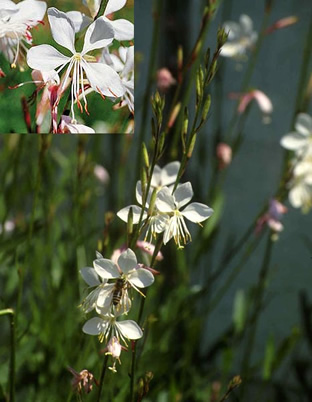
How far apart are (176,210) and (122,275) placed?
3.1 inches

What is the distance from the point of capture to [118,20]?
944 mm

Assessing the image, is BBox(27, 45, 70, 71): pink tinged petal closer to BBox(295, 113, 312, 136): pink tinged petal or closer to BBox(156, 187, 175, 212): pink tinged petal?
BBox(156, 187, 175, 212): pink tinged petal

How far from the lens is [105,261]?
0.64 metres

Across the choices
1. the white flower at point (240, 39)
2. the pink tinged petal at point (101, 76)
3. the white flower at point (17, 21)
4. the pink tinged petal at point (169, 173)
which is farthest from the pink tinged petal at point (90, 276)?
the white flower at point (240, 39)

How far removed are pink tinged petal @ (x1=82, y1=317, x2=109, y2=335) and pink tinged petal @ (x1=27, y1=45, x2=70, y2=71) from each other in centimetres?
32

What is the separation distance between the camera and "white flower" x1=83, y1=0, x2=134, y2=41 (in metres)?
0.90

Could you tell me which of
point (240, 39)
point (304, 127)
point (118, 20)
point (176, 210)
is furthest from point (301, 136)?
point (176, 210)

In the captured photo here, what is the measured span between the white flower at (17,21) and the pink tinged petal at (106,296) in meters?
0.39

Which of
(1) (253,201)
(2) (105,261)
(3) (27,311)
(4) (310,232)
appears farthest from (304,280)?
(2) (105,261)

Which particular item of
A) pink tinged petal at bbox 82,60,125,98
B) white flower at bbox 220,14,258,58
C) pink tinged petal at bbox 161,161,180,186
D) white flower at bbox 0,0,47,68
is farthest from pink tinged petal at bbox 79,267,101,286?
white flower at bbox 220,14,258,58

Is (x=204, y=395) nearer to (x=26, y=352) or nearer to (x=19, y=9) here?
(x=26, y=352)

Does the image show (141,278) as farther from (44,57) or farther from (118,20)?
(118,20)

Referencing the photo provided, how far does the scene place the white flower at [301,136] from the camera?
1.37 metres

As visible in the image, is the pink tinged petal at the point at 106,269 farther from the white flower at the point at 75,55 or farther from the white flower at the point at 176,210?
the white flower at the point at 75,55
